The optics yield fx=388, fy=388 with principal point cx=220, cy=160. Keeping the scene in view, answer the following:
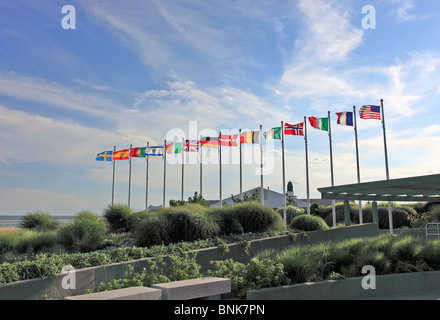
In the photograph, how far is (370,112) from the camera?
23.1m

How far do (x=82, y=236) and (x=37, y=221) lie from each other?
Result: 19.3 ft

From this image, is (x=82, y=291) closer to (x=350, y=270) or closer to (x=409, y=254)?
(x=350, y=270)

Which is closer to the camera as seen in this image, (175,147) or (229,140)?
(229,140)

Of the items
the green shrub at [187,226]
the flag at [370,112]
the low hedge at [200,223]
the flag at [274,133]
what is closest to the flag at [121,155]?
the flag at [274,133]

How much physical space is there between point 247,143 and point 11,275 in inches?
737

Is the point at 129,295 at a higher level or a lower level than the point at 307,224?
lower

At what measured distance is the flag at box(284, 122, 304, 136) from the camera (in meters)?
24.0

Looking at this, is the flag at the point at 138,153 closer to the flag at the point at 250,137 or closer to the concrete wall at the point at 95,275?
the flag at the point at 250,137

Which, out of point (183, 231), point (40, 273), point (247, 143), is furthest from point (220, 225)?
point (247, 143)

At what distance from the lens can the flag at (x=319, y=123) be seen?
A: 2383 cm

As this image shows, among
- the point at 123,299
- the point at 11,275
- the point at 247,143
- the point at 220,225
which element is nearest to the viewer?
the point at 123,299

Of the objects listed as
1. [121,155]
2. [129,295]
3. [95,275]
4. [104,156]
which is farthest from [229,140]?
[129,295]

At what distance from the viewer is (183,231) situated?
1188 centimetres

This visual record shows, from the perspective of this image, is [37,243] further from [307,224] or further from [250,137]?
[250,137]
